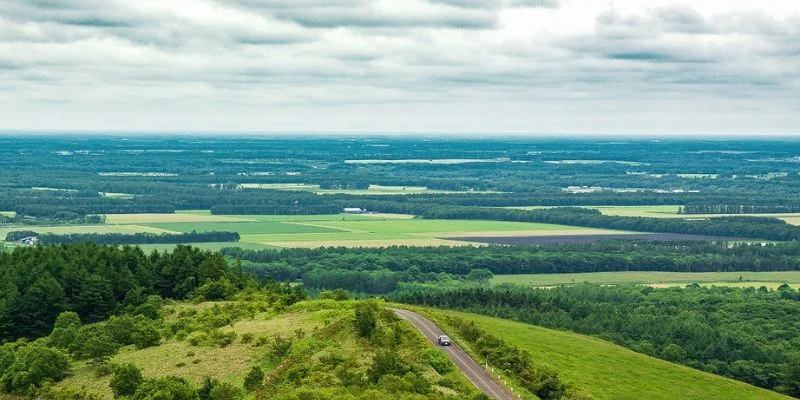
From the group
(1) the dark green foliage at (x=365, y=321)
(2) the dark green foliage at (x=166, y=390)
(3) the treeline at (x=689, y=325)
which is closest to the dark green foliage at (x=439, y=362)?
(1) the dark green foliage at (x=365, y=321)

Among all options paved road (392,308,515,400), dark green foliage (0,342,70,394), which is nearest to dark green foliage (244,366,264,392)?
paved road (392,308,515,400)

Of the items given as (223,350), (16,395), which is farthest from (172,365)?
(16,395)

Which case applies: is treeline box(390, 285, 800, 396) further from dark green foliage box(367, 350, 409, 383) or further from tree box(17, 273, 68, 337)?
dark green foliage box(367, 350, 409, 383)

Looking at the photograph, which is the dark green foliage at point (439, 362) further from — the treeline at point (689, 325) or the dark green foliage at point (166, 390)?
the treeline at point (689, 325)

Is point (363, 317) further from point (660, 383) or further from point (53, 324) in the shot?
point (53, 324)

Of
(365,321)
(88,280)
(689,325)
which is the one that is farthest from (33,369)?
(689,325)

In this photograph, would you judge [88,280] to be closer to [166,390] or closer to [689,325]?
[166,390]

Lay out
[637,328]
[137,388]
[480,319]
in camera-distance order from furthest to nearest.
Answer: [637,328]
[480,319]
[137,388]
